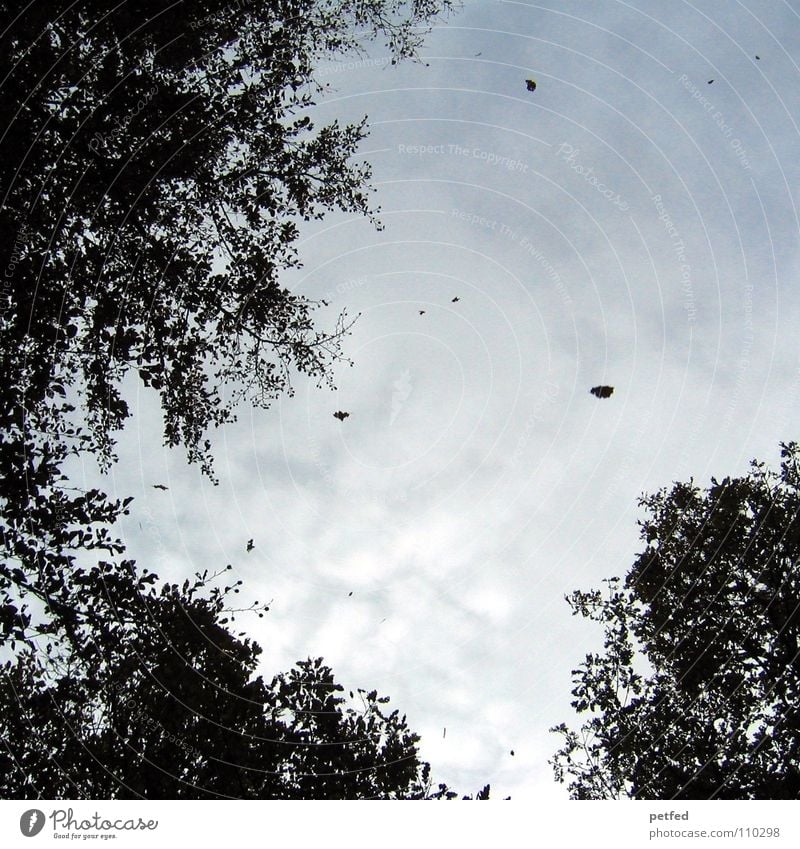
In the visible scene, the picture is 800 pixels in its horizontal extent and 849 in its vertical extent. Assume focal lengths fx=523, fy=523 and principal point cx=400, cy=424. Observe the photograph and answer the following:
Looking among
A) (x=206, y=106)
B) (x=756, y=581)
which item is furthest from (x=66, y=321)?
(x=756, y=581)

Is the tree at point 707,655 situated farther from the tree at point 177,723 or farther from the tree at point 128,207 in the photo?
the tree at point 128,207

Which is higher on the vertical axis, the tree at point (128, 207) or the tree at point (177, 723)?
the tree at point (128, 207)

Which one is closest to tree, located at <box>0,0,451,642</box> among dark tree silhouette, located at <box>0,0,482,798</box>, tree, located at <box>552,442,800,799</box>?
dark tree silhouette, located at <box>0,0,482,798</box>

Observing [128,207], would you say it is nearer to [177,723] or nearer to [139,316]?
[139,316]

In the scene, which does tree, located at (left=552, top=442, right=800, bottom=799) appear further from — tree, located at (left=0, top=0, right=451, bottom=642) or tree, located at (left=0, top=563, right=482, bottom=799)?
tree, located at (left=0, top=0, right=451, bottom=642)

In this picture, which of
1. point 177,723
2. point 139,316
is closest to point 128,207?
point 139,316

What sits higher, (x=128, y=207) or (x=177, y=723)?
(x=128, y=207)

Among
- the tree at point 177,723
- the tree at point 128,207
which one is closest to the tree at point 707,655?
the tree at point 177,723
